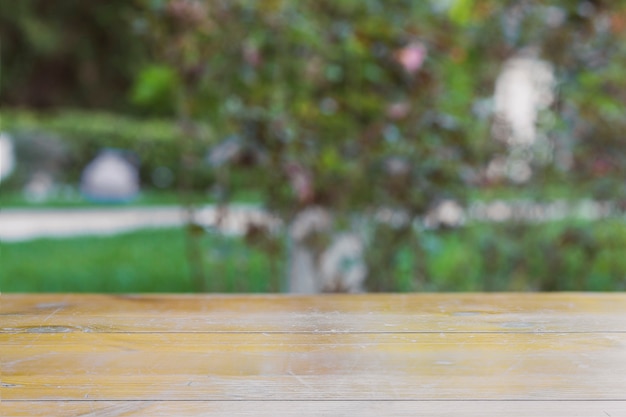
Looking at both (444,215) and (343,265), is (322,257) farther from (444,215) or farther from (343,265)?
(444,215)

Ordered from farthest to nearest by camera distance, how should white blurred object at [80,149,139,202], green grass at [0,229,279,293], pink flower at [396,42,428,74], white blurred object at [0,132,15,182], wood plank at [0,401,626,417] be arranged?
white blurred object at [0,132,15,182], white blurred object at [80,149,139,202], green grass at [0,229,279,293], pink flower at [396,42,428,74], wood plank at [0,401,626,417]

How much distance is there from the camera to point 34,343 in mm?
774

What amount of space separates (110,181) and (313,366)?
7.43 m

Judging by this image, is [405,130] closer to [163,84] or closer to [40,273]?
[163,84]

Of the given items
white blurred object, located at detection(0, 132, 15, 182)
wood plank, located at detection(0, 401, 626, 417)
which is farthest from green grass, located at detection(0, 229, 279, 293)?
white blurred object, located at detection(0, 132, 15, 182)

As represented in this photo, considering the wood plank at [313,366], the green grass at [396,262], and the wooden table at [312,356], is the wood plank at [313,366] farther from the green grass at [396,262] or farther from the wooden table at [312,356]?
the green grass at [396,262]

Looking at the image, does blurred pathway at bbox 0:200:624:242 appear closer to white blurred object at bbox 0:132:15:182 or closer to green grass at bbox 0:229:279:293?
green grass at bbox 0:229:279:293

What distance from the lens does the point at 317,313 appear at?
913 millimetres

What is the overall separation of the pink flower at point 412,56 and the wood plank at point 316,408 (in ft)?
4.98

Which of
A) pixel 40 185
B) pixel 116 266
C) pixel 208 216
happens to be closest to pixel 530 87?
pixel 208 216

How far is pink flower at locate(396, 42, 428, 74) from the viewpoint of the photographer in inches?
80.2

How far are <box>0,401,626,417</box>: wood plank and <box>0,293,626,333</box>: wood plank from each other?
9.2 inches

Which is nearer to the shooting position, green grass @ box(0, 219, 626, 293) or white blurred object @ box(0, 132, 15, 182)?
green grass @ box(0, 219, 626, 293)

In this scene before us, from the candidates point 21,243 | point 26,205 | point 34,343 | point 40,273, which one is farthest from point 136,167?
point 34,343
